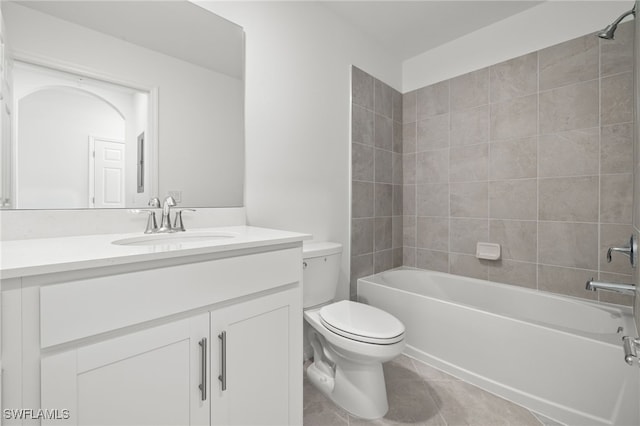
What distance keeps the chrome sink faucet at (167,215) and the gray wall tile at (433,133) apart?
6.88ft

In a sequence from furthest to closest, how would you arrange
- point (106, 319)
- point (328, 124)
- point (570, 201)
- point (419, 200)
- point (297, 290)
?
point (419, 200), point (328, 124), point (570, 201), point (297, 290), point (106, 319)

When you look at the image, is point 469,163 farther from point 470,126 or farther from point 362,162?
point 362,162

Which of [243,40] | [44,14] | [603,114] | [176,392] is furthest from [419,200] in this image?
[44,14]

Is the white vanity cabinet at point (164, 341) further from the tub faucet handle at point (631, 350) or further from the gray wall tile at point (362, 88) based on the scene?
the gray wall tile at point (362, 88)

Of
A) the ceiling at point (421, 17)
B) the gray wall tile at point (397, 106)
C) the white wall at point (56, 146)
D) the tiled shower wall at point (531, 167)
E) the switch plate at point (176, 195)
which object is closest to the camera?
the white wall at point (56, 146)

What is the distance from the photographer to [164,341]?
2.57 ft

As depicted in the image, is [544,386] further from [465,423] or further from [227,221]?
[227,221]

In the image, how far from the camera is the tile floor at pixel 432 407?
4.47 feet

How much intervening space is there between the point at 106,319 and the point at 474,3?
102 inches

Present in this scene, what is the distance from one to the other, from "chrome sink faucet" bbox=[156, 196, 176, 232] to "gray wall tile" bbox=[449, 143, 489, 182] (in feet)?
6.86

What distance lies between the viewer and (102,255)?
0.70 metres

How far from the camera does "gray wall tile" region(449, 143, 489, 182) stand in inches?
86.9

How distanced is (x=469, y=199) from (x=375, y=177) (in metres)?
0.76

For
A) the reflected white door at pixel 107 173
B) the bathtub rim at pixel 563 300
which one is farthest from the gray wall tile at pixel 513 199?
the reflected white door at pixel 107 173
